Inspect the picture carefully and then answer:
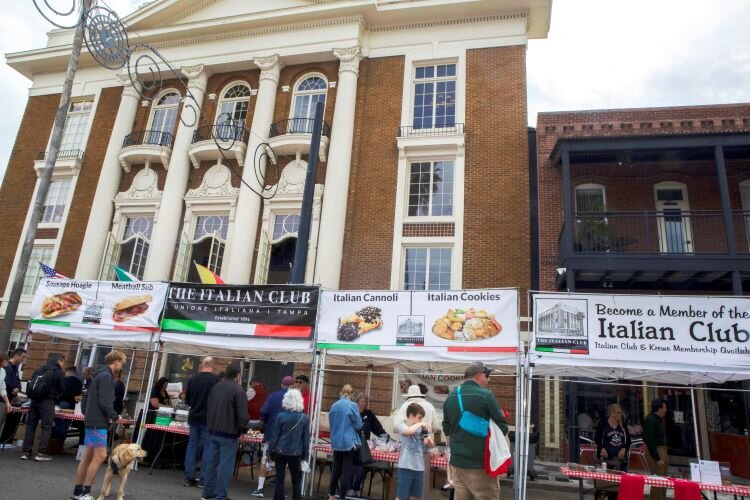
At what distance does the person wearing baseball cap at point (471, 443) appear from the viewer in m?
5.23

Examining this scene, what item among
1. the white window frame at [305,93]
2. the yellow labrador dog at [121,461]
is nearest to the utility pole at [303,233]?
the yellow labrador dog at [121,461]

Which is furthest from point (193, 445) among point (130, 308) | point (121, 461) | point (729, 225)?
point (729, 225)

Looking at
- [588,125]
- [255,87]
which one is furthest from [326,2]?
[588,125]

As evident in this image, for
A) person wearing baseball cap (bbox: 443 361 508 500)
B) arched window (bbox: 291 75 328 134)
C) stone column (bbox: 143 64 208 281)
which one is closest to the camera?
person wearing baseball cap (bbox: 443 361 508 500)

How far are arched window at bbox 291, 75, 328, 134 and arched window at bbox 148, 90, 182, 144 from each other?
4.77m

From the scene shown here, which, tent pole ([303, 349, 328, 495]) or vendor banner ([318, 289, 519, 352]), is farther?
tent pole ([303, 349, 328, 495])

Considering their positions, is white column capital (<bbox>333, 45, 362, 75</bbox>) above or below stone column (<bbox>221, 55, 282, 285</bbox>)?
above

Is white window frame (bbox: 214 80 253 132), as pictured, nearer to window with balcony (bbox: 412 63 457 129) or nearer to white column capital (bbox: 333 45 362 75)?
white column capital (bbox: 333 45 362 75)

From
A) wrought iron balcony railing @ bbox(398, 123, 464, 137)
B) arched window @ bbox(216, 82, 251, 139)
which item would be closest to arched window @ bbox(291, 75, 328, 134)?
arched window @ bbox(216, 82, 251, 139)

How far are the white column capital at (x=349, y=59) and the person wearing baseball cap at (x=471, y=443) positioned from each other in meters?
14.2

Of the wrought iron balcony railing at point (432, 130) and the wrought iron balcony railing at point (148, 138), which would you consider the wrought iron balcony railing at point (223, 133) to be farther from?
the wrought iron balcony railing at point (432, 130)

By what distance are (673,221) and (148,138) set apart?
18037 mm

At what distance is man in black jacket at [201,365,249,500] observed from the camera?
7012 millimetres

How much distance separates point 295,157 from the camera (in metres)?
17.5
